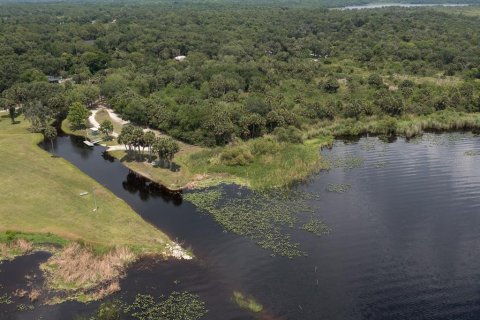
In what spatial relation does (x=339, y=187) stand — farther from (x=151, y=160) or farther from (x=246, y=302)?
(x=151, y=160)

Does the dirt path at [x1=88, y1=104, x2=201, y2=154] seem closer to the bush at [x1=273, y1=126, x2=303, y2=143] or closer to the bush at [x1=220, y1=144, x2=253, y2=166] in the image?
the bush at [x1=220, y1=144, x2=253, y2=166]

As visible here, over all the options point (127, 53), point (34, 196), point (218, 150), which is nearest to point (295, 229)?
point (218, 150)

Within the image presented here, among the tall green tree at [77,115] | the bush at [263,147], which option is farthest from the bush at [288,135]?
the tall green tree at [77,115]

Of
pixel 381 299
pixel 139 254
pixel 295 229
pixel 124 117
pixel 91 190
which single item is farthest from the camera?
pixel 124 117

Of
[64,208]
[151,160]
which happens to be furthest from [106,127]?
[64,208]

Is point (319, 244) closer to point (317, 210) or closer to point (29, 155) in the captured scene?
point (317, 210)

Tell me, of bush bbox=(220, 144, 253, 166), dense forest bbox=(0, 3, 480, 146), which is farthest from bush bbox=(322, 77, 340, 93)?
bush bbox=(220, 144, 253, 166)

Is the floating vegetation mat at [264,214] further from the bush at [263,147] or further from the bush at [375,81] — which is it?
the bush at [375,81]
